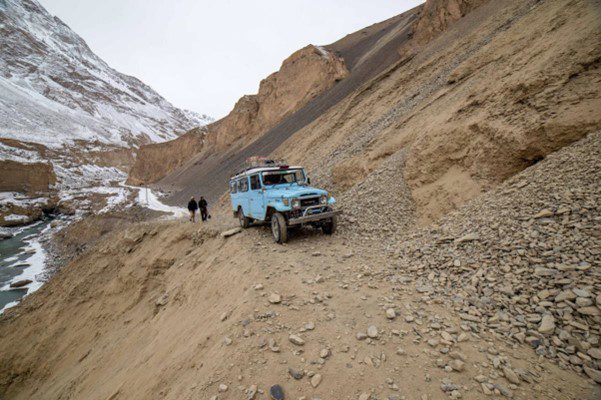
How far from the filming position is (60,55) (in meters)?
164

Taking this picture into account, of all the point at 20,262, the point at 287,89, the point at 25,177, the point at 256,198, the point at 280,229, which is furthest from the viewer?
the point at 25,177

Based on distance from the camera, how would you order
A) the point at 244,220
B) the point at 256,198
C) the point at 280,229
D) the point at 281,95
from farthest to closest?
the point at 281,95, the point at 244,220, the point at 256,198, the point at 280,229

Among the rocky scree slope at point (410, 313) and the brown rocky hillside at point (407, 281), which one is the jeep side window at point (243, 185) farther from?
the rocky scree slope at point (410, 313)

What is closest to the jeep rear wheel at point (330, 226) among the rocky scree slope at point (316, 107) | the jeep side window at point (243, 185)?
the jeep side window at point (243, 185)

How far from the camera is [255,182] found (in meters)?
8.98

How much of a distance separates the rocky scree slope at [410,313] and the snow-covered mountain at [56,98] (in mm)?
102541

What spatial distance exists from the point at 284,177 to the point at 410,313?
5.98 m

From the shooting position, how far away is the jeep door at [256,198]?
332 inches

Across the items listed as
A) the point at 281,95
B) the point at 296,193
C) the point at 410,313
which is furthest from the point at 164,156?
the point at 410,313

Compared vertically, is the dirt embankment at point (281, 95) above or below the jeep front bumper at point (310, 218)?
above

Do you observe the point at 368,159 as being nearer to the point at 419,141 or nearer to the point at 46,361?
the point at 419,141

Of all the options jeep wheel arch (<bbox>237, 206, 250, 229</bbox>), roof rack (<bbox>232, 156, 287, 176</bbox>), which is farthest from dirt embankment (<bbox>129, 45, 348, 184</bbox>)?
jeep wheel arch (<bbox>237, 206, 250, 229</bbox>)

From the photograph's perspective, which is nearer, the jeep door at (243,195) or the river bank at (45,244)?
the jeep door at (243,195)

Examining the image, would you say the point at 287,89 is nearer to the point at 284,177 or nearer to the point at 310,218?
the point at 284,177
